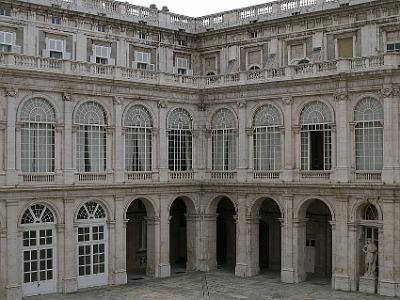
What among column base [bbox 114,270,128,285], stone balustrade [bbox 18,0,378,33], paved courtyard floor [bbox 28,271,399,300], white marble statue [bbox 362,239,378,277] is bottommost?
paved courtyard floor [bbox 28,271,399,300]

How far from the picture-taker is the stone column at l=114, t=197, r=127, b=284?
40.8m

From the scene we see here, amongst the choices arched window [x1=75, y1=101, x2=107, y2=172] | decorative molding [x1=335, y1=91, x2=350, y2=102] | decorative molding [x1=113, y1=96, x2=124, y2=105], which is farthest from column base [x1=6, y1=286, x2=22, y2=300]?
decorative molding [x1=335, y1=91, x2=350, y2=102]

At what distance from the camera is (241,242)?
43.1 m

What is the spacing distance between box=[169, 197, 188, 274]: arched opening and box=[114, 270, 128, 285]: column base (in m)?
7.38

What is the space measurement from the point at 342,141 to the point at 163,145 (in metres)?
11.5

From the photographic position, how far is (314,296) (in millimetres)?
37281

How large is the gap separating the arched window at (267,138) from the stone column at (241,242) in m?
2.79

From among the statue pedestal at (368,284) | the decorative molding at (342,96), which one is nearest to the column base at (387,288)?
the statue pedestal at (368,284)

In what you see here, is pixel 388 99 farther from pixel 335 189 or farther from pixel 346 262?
pixel 346 262

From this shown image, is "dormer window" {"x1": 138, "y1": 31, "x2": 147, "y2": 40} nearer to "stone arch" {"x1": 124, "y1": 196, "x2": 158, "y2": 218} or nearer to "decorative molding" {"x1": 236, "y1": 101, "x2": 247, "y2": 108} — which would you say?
"decorative molding" {"x1": 236, "y1": 101, "x2": 247, "y2": 108}

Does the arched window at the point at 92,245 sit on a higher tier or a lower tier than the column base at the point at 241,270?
higher

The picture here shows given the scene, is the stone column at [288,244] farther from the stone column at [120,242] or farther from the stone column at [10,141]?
the stone column at [10,141]

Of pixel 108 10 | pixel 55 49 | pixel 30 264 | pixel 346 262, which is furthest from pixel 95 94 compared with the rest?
pixel 346 262

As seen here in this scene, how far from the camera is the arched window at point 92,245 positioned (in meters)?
39.7
